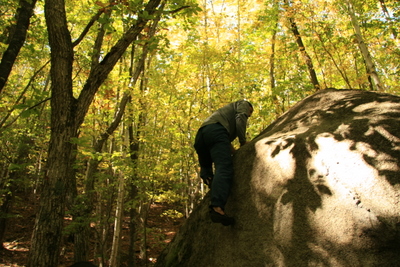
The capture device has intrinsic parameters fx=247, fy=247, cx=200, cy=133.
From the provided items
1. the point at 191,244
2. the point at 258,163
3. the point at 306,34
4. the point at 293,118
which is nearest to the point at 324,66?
the point at 306,34

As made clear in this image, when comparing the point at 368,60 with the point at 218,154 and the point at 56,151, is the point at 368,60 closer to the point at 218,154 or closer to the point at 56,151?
the point at 218,154

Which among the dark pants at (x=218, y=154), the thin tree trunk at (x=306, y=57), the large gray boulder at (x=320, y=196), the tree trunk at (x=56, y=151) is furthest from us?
the thin tree trunk at (x=306, y=57)

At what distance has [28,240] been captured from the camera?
12.7 meters

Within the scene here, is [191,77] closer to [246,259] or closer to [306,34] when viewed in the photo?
[306,34]

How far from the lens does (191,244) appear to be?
3.65 metres

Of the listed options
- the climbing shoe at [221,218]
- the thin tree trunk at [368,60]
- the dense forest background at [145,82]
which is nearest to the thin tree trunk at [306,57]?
the dense forest background at [145,82]

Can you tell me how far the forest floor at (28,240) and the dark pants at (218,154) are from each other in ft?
18.9

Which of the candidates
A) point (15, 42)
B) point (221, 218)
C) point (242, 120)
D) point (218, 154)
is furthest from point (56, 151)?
point (242, 120)

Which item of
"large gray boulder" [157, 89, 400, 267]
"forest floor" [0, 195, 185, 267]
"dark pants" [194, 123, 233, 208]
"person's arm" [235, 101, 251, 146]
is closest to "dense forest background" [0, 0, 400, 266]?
"forest floor" [0, 195, 185, 267]

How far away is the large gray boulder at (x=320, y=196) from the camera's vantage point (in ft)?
6.77

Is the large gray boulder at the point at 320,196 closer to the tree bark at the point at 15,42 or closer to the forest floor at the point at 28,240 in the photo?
the tree bark at the point at 15,42

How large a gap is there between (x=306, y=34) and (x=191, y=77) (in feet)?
15.7

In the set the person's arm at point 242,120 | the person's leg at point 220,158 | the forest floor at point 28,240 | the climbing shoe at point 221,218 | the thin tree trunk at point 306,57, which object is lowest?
the forest floor at point 28,240

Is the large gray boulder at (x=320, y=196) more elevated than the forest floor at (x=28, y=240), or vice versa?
the large gray boulder at (x=320, y=196)
